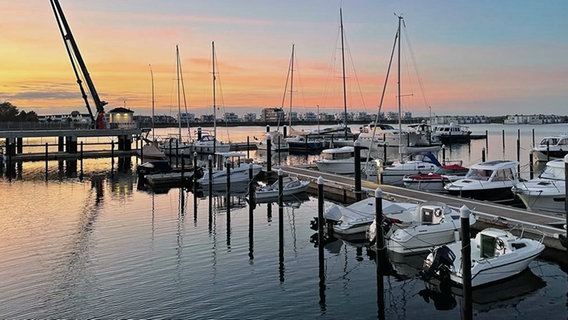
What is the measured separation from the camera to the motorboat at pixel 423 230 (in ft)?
59.2

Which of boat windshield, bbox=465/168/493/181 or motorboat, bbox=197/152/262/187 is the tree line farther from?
boat windshield, bbox=465/168/493/181

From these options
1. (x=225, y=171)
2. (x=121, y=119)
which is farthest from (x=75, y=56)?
(x=225, y=171)

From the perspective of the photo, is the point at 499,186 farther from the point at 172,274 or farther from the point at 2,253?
the point at 2,253

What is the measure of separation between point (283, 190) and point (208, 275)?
14123 mm

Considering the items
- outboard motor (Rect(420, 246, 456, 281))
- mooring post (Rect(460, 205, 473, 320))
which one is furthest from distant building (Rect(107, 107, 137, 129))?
mooring post (Rect(460, 205, 473, 320))

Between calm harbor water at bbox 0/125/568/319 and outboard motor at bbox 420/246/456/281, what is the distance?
0.55 meters

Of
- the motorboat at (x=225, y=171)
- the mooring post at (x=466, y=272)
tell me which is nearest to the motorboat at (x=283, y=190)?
the motorboat at (x=225, y=171)

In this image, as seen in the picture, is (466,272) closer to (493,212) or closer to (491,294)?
(491,294)

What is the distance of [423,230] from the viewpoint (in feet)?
60.2

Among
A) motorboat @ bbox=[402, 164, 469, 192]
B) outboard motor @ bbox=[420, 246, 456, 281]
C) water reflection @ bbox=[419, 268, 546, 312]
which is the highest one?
motorboat @ bbox=[402, 164, 469, 192]

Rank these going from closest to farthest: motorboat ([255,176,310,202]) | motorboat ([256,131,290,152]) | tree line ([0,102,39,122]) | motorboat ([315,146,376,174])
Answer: motorboat ([255,176,310,202])
motorboat ([315,146,376,174])
motorboat ([256,131,290,152])
tree line ([0,102,39,122])

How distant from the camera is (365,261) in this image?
18172 millimetres

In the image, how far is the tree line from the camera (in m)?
106

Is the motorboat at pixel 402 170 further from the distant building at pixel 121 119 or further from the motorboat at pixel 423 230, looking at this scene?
the distant building at pixel 121 119
